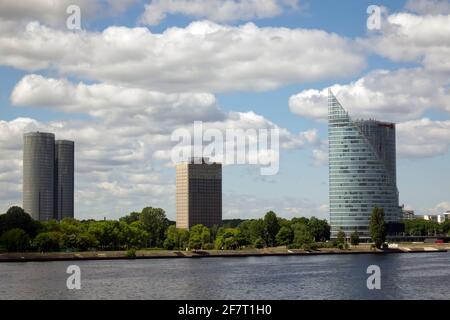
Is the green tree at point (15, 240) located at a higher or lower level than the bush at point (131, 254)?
higher

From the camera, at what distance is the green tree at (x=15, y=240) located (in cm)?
18038

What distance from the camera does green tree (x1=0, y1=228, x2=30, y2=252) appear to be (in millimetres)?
180375

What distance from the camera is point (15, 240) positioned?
18050 cm

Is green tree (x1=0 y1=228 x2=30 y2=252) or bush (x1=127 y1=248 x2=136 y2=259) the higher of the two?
green tree (x1=0 y1=228 x2=30 y2=252)

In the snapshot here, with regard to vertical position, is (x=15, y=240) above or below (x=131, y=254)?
→ above

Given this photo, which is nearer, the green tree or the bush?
the green tree

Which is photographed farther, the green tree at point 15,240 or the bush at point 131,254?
the bush at point 131,254

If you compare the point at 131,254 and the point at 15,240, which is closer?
the point at 15,240
